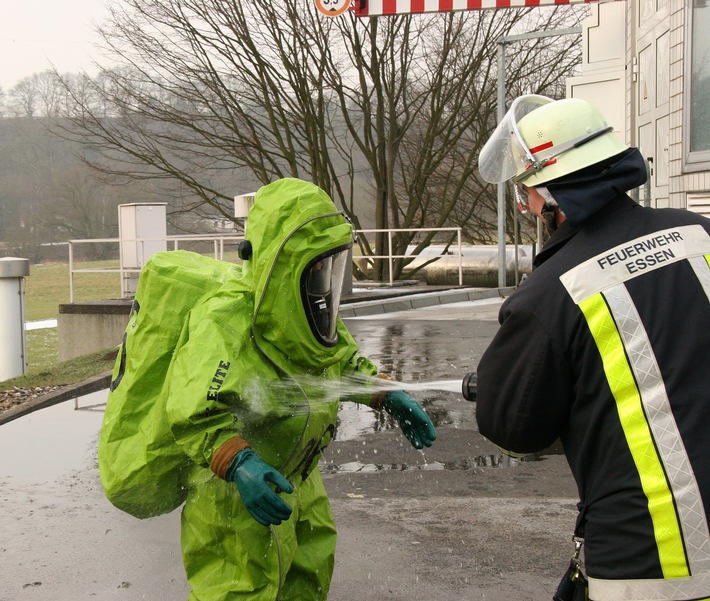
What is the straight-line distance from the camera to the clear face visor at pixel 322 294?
2.90m

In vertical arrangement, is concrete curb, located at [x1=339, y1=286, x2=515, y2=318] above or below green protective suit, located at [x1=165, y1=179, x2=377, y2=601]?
below

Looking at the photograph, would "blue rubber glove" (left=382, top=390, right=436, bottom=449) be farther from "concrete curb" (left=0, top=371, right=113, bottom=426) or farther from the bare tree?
the bare tree

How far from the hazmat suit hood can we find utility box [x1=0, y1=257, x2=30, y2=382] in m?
8.62

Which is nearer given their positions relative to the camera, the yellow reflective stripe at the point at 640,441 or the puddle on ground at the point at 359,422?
the yellow reflective stripe at the point at 640,441

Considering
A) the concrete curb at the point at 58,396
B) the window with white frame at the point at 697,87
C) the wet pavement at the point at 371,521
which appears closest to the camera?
the wet pavement at the point at 371,521

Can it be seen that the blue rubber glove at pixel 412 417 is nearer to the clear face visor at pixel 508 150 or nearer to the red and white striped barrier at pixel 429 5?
the clear face visor at pixel 508 150

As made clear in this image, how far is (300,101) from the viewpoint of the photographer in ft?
70.5

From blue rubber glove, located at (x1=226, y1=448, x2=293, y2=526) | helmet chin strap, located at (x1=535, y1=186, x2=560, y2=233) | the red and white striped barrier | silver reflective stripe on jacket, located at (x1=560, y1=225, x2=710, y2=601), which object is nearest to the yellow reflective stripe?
silver reflective stripe on jacket, located at (x1=560, y1=225, x2=710, y2=601)

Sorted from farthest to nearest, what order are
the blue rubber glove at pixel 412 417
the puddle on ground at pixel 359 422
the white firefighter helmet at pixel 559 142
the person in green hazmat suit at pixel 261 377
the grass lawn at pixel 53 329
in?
the grass lawn at pixel 53 329, the puddle on ground at pixel 359 422, the blue rubber glove at pixel 412 417, the person in green hazmat suit at pixel 261 377, the white firefighter helmet at pixel 559 142

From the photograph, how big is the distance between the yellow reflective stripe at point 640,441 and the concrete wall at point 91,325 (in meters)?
12.5

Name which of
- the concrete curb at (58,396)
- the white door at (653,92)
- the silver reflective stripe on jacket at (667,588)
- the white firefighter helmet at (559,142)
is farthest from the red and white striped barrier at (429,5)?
the silver reflective stripe on jacket at (667,588)

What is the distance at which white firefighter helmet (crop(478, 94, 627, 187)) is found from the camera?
215cm

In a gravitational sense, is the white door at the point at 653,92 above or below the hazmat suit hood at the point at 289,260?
above

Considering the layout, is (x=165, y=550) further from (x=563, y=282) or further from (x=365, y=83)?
(x=365, y=83)
